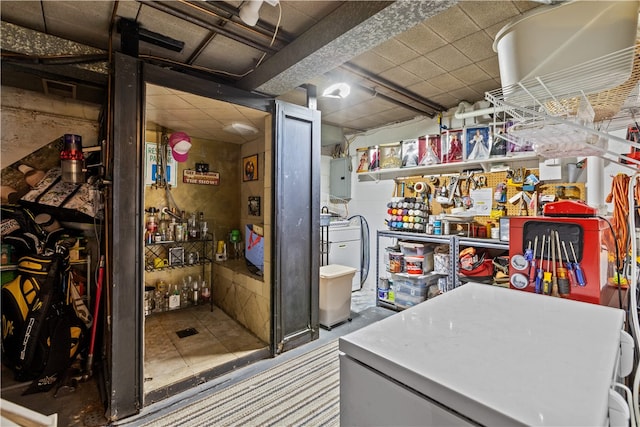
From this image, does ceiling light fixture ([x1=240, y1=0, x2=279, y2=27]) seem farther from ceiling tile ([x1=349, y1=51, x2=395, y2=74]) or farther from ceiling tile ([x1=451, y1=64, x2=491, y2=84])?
ceiling tile ([x1=451, y1=64, x2=491, y2=84])

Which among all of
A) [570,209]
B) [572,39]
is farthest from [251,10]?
[570,209]

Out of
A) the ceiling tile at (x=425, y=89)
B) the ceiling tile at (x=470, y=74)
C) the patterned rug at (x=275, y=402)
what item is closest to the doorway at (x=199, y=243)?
the patterned rug at (x=275, y=402)

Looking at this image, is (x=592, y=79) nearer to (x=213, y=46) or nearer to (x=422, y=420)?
(x=422, y=420)

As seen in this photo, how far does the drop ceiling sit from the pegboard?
3.36 ft

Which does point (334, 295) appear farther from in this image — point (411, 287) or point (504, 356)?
point (504, 356)

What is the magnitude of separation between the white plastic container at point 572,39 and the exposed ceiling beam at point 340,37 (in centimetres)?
63

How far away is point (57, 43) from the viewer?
2150 millimetres

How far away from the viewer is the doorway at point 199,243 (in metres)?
2.51

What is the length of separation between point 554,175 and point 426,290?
1.77 m

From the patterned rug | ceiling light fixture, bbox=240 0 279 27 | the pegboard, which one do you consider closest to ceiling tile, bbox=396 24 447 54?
ceiling light fixture, bbox=240 0 279 27

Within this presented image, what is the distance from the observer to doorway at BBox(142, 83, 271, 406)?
2.51m

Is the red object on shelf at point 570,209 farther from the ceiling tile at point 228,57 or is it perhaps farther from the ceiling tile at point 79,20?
the ceiling tile at point 79,20

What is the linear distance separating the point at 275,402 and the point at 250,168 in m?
2.76

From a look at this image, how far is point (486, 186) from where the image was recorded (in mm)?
3336
